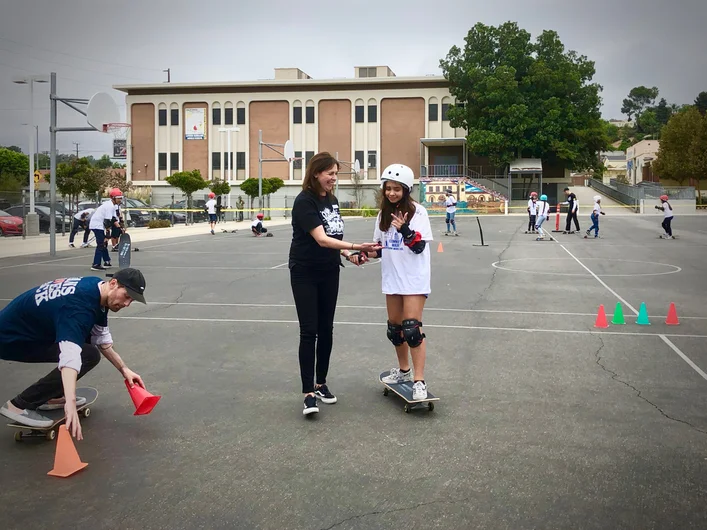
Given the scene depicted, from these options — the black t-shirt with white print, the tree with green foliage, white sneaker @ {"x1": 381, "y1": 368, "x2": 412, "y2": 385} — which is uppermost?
the tree with green foliage

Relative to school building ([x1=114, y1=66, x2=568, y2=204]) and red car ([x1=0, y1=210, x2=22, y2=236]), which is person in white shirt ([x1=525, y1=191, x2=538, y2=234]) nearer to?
red car ([x1=0, y1=210, x2=22, y2=236])

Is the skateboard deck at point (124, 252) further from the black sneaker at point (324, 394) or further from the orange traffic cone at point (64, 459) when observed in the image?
→ the orange traffic cone at point (64, 459)

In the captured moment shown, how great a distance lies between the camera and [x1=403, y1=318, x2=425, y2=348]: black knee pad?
5969mm

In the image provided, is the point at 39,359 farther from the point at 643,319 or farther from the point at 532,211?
the point at 532,211

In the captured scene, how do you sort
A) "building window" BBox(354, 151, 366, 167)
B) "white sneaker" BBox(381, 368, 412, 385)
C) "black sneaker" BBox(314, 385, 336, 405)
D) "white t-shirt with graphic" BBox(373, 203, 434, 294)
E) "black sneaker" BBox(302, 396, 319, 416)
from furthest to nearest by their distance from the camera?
1. "building window" BBox(354, 151, 366, 167)
2. "white sneaker" BBox(381, 368, 412, 385)
3. "black sneaker" BBox(314, 385, 336, 405)
4. "white t-shirt with graphic" BBox(373, 203, 434, 294)
5. "black sneaker" BBox(302, 396, 319, 416)

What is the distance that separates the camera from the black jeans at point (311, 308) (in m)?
5.91

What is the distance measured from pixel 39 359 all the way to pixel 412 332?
282 centimetres

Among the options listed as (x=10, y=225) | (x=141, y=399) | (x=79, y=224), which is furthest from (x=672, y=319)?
(x=10, y=225)

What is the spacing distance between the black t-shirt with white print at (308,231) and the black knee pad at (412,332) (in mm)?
776

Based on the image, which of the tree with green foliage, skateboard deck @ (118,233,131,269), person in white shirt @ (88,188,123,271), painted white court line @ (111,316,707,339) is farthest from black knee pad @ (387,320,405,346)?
the tree with green foliage

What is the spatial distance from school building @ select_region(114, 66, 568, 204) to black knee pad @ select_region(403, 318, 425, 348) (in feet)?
230

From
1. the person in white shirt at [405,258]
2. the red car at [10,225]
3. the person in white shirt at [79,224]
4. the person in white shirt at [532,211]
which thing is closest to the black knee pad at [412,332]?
the person in white shirt at [405,258]

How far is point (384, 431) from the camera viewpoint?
18.0 feet

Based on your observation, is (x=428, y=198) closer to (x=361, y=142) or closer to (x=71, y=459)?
(x=361, y=142)
